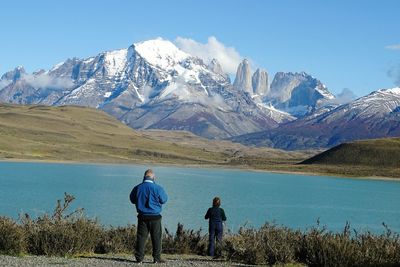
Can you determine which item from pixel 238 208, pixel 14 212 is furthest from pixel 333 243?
pixel 238 208

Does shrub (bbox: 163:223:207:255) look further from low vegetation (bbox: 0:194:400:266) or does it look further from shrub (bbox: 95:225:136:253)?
low vegetation (bbox: 0:194:400:266)

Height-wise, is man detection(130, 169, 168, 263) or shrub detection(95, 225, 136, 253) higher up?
man detection(130, 169, 168, 263)

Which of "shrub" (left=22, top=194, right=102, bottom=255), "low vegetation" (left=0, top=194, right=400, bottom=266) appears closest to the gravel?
"shrub" (left=22, top=194, right=102, bottom=255)

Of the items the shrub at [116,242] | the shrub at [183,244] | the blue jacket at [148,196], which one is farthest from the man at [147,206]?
the shrub at [183,244]

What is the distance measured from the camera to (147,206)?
65.8ft

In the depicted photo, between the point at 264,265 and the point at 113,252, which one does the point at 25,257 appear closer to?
the point at 113,252

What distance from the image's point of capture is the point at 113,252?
24.0 m

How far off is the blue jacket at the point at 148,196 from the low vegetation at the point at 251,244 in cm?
343

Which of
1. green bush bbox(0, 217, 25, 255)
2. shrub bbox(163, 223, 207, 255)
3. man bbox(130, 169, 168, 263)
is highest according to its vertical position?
man bbox(130, 169, 168, 263)

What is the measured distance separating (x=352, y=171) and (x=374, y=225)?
13548 centimetres

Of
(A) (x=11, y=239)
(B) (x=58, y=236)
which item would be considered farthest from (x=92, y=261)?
(A) (x=11, y=239)

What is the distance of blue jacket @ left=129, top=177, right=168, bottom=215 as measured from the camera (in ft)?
65.5

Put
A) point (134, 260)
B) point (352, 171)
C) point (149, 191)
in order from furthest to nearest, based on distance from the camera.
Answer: point (352, 171)
point (134, 260)
point (149, 191)

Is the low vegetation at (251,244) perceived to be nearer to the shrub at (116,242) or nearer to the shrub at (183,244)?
the shrub at (116,242)
